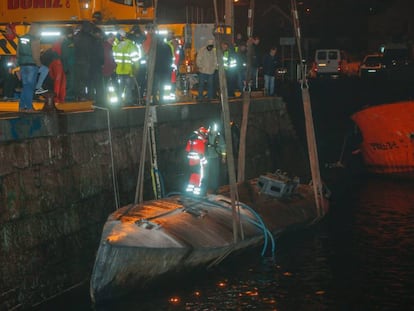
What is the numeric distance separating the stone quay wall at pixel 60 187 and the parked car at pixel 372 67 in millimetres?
31639

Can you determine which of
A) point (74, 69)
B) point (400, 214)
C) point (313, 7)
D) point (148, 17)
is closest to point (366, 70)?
point (313, 7)

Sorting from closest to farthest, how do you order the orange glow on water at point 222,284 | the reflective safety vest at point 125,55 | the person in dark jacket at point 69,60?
the orange glow on water at point 222,284 → the person in dark jacket at point 69,60 → the reflective safety vest at point 125,55

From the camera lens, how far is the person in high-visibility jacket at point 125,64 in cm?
1811

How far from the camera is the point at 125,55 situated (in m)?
18.1

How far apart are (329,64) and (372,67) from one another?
232cm

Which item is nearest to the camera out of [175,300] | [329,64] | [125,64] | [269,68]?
[175,300]

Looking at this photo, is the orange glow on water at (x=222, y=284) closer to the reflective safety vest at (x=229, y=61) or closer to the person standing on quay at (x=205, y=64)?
the person standing on quay at (x=205, y=64)

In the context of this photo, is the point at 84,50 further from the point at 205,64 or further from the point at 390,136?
the point at 390,136

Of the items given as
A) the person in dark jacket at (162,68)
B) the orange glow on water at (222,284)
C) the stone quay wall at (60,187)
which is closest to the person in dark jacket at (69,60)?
the person in dark jacket at (162,68)

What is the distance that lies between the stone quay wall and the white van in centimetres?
3315

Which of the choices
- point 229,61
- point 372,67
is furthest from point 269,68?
point 372,67

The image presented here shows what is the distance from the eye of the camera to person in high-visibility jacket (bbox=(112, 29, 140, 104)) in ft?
59.4

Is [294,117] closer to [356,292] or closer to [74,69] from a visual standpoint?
[74,69]

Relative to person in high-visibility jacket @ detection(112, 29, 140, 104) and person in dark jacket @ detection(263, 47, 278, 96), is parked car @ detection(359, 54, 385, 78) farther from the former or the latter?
person in high-visibility jacket @ detection(112, 29, 140, 104)
